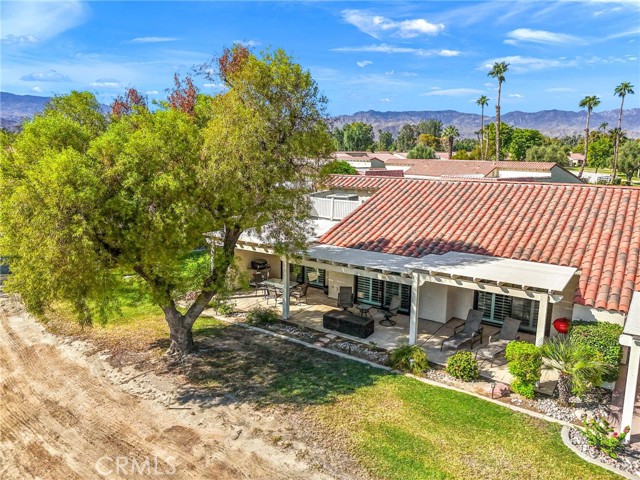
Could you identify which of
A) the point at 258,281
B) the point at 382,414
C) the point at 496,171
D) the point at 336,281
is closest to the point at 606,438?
the point at 382,414

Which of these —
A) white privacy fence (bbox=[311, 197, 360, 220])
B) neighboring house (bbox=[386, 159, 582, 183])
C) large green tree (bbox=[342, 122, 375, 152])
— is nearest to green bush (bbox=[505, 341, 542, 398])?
white privacy fence (bbox=[311, 197, 360, 220])

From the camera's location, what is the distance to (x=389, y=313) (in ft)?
58.7

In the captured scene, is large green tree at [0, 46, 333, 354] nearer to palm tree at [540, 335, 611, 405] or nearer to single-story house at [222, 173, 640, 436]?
single-story house at [222, 173, 640, 436]

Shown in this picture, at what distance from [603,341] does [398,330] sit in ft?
23.4

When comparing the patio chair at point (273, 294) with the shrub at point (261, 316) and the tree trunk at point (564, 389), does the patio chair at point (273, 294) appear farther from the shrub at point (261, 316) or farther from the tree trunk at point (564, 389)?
the tree trunk at point (564, 389)

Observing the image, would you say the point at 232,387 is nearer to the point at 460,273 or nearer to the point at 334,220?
the point at 460,273

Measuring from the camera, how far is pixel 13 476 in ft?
30.7

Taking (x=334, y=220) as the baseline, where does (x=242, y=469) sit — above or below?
below

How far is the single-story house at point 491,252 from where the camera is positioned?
13.0 m

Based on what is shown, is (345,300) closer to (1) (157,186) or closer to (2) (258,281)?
(2) (258,281)

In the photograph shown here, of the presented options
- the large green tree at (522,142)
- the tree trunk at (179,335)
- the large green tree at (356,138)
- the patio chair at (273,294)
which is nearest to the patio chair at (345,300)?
the patio chair at (273,294)

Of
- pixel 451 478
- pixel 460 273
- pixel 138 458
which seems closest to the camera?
pixel 451 478

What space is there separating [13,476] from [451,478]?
9329 millimetres

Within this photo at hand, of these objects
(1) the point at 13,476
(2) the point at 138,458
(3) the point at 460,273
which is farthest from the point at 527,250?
(1) the point at 13,476
